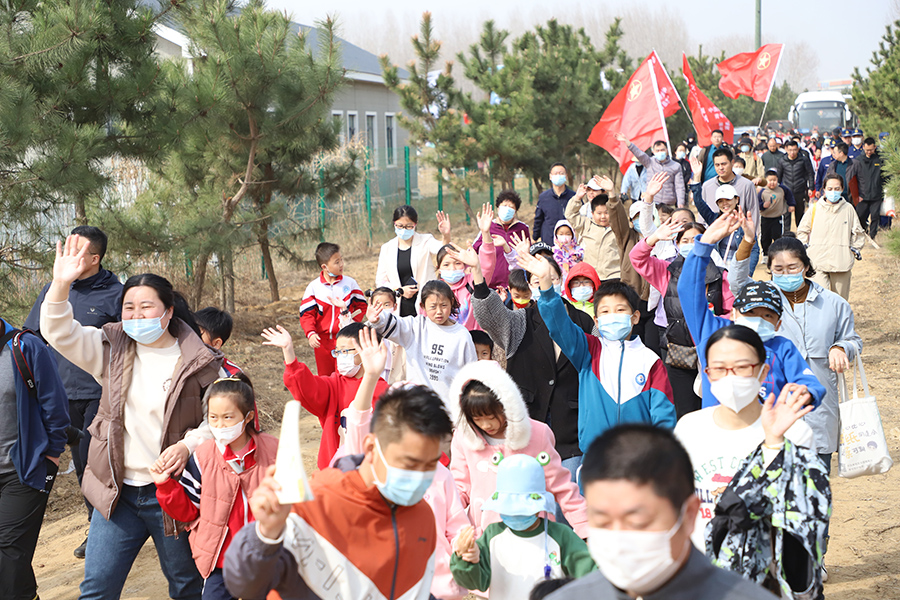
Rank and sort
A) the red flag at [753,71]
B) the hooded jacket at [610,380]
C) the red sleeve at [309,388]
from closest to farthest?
1. the hooded jacket at [610,380]
2. the red sleeve at [309,388]
3. the red flag at [753,71]

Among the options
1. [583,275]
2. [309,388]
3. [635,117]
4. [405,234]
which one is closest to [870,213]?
[635,117]

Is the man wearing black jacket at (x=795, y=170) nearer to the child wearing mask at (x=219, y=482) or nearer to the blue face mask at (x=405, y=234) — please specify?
the blue face mask at (x=405, y=234)

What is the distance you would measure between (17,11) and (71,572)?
4.24 m

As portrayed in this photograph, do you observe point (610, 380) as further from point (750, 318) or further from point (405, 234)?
point (405, 234)

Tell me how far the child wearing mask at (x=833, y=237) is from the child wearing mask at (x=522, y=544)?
707 centimetres

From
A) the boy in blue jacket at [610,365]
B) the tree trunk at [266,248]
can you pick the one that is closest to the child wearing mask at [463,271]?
the boy in blue jacket at [610,365]

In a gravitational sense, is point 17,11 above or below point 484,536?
above

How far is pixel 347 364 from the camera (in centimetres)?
487

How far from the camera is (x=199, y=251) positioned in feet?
31.1

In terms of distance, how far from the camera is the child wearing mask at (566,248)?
8.12m

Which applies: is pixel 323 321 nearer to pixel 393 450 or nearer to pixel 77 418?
pixel 77 418

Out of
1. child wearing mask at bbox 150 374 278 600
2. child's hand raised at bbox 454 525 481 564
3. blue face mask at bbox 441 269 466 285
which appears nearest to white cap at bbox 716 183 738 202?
blue face mask at bbox 441 269 466 285

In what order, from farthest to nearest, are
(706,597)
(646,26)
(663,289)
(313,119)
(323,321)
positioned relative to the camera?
1. (646,26)
2. (313,119)
3. (323,321)
4. (663,289)
5. (706,597)

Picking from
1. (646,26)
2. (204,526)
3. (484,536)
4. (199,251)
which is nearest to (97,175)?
(199,251)
